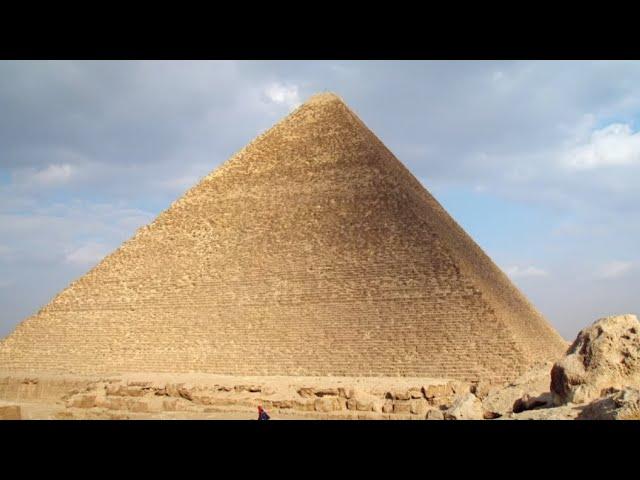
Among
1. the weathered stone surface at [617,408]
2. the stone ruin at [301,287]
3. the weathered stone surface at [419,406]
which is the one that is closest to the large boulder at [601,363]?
the weathered stone surface at [617,408]

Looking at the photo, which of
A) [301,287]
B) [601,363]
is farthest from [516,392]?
[301,287]

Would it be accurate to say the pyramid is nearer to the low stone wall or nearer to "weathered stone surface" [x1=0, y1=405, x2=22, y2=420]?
the low stone wall

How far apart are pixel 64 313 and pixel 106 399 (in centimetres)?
1619

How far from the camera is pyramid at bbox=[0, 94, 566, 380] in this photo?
21.1 meters

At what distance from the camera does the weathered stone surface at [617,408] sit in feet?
16.4

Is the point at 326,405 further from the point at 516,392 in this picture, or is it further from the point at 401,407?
the point at 516,392

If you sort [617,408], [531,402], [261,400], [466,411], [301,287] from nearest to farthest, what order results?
1. [617,408]
2. [531,402]
3. [466,411]
4. [261,400]
5. [301,287]

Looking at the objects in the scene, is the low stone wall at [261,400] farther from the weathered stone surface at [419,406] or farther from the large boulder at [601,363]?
the large boulder at [601,363]

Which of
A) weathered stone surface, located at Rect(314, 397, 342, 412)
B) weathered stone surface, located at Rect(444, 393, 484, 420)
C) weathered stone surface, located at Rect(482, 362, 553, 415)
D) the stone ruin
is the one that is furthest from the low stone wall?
the stone ruin

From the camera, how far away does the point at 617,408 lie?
5.19 m

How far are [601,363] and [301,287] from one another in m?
17.5

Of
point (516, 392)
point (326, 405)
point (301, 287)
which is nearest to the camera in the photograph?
point (516, 392)

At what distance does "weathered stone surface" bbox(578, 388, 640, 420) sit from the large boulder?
0.80 m
